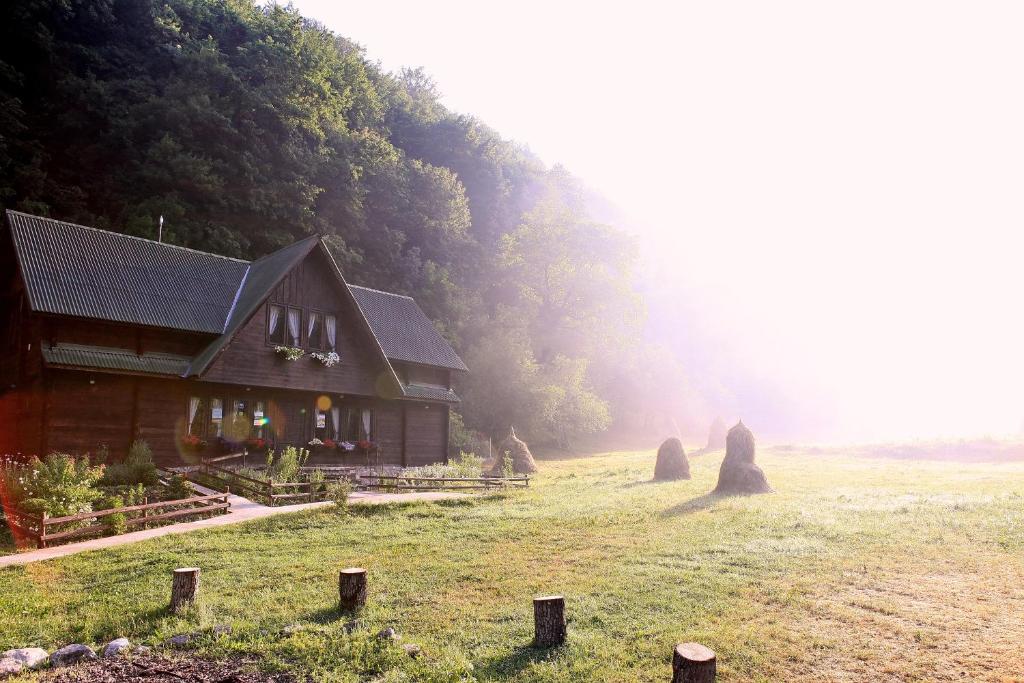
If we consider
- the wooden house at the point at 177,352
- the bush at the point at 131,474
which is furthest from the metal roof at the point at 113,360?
the bush at the point at 131,474

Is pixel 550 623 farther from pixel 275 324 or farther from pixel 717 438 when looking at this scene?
pixel 717 438

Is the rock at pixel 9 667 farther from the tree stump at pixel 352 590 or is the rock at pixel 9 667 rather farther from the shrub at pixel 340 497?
the shrub at pixel 340 497

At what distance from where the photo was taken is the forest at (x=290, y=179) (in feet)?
130

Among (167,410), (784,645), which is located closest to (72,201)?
(167,410)

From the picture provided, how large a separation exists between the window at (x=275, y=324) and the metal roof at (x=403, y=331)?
611 cm

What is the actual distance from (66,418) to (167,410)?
3008mm

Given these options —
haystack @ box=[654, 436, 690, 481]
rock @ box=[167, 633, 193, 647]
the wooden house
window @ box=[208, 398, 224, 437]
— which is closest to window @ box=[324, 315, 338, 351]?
Answer: the wooden house

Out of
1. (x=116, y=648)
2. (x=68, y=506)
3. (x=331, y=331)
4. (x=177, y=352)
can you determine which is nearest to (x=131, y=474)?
(x=68, y=506)

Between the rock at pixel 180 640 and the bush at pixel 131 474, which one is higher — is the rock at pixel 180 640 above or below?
below

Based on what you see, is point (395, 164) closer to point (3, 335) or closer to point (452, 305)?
point (452, 305)

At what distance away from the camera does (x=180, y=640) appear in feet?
26.7

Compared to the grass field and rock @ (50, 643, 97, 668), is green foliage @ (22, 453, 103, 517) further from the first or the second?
rock @ (50, 643, 97, 668)

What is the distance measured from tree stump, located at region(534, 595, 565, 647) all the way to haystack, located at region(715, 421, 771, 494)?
13292 mm

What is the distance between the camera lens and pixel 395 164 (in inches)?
2191
